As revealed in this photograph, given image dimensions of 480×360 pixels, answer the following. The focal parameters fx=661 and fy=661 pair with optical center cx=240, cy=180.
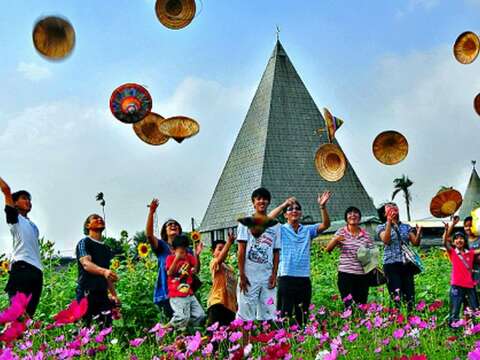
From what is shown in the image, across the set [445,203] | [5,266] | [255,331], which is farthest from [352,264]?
[5,266]

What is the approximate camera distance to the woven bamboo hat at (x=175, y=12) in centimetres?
622

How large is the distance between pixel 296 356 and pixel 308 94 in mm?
25011

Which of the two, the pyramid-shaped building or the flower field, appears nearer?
the flower field

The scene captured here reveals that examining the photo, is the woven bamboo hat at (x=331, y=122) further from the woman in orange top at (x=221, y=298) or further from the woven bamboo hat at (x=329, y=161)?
the woman in orange top at (x=221, y=298)

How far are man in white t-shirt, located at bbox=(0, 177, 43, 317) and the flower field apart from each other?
283mm

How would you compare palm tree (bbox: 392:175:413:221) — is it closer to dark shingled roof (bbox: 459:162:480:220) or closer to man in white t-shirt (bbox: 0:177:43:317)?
dark shingled roof (bbox: 459:162:480:220)

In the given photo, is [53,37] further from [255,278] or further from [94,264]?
[255,278]

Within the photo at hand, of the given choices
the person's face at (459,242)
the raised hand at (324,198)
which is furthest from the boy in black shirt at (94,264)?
the person's face at (459,242)

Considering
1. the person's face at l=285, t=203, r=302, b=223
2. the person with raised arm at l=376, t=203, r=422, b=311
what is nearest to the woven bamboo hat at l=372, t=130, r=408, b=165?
the person with raised arm at l=376, t=203, r=422, b=311

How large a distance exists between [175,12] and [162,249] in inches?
107

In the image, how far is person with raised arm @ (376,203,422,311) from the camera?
5246 millimetres

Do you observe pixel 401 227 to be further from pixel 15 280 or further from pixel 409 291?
pixel 15 280

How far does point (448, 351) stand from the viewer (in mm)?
3098

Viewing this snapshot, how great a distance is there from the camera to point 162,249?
15.0ft
